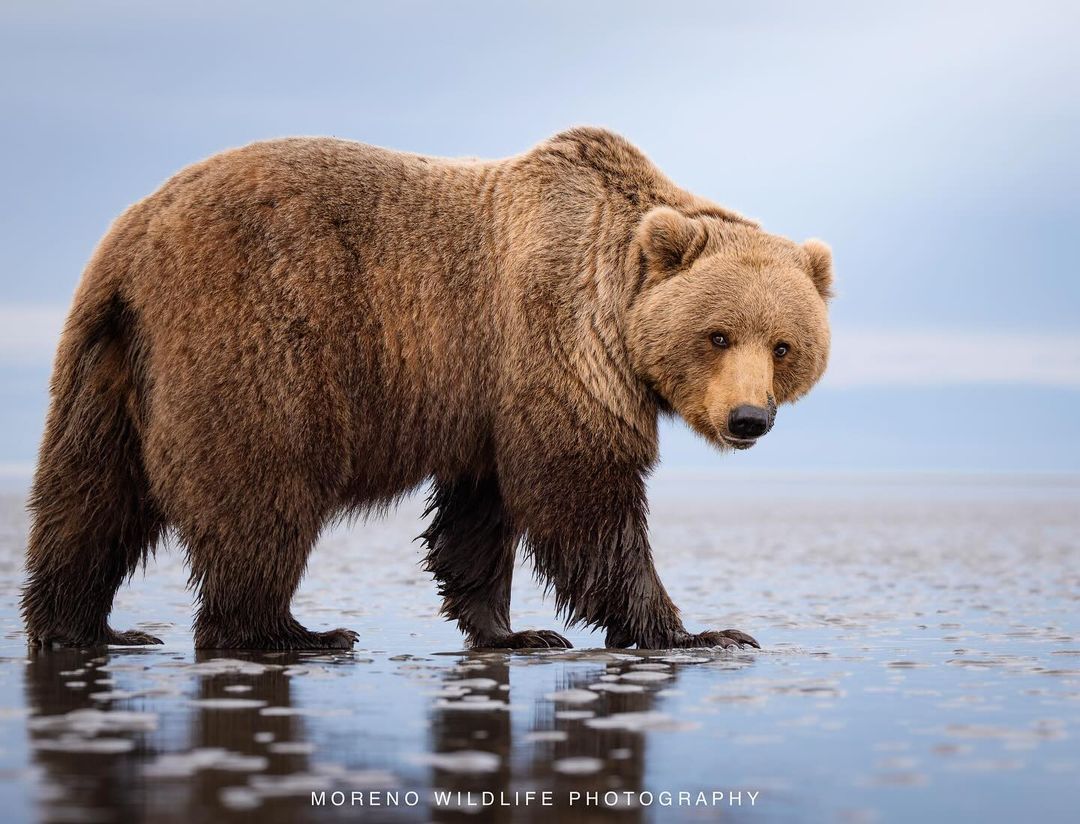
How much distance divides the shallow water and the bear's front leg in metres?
0.27

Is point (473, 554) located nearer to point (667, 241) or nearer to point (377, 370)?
point (377, 370)

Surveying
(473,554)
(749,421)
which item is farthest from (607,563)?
(473,554)

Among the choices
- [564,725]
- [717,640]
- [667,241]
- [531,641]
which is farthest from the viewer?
[531,641]

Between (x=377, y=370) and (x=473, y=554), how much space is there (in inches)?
58.3

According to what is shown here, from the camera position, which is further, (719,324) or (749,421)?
(719,324)

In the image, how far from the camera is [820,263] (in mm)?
7625

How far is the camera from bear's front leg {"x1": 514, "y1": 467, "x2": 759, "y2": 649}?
7004 millimetres

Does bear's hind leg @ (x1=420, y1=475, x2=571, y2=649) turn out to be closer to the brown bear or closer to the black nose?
the brown bear

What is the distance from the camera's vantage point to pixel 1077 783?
397 cm

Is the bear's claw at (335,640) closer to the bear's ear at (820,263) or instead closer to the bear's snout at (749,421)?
the bear's snout at (749,421)

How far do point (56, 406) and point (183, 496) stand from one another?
0.98 meters

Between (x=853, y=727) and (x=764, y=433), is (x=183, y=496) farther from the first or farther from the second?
(x=853, y=727)

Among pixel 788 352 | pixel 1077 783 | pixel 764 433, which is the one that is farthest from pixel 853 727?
pixel 788 352

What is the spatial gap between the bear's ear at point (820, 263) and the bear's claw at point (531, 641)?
2383 millimetres
